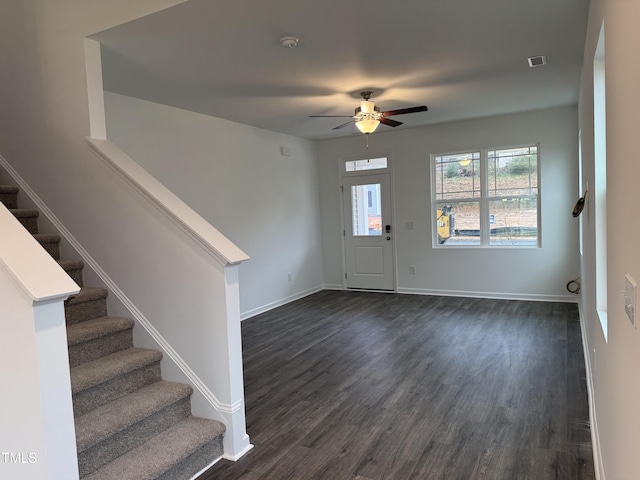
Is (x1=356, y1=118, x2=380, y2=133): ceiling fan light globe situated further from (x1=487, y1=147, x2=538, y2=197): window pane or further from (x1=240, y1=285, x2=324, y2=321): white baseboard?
(x1=240, y1=285, x2=324, y2=321): white baseboard

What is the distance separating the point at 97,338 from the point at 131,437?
63 cm

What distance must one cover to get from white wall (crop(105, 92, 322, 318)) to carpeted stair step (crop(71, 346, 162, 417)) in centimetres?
242

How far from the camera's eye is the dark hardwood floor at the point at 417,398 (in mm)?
2295

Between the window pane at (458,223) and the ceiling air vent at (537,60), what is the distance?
8.96 feet

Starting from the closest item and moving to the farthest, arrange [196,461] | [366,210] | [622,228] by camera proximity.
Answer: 1. [622,228]
2. [196,461]
3. [366,210]

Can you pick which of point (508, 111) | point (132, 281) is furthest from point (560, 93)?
point (132, 281)

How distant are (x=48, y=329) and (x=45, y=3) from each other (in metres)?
2.65

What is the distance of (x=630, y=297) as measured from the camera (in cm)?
113

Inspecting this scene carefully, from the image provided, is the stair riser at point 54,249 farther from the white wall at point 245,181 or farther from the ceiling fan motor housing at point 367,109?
the ceiling fan motor housing at point 367,109

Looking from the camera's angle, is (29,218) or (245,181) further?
(245,181)

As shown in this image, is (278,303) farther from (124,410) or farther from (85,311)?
(124,410)

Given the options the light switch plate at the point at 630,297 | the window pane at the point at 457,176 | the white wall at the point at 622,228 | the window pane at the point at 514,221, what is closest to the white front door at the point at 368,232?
the window pane at the point at 457,176

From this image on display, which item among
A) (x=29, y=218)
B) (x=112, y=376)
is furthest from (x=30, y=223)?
(x=112, y=376)

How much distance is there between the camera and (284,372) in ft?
12.0
